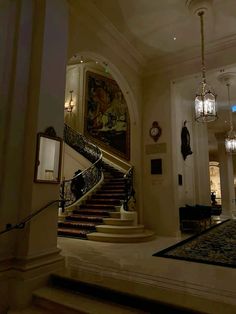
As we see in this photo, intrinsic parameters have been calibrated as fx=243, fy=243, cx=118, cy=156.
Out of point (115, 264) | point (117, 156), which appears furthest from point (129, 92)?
point (117, 156)

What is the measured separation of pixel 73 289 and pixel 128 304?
738 millimetres

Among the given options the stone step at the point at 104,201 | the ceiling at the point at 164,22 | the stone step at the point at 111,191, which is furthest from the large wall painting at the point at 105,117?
the ceiling at the point at 164,22

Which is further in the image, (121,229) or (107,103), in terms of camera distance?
(107,103)

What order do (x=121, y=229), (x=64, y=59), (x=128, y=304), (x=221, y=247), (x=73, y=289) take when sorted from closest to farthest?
(x=128, y=304) → (x=73, y=289) → (x=64, y=59) → (x=221, y=247) → (x=121, y=229)

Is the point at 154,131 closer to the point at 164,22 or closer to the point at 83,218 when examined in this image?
the point at 164,22

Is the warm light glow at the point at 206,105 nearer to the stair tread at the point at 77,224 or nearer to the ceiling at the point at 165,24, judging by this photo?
the ceiling at the point at 165,24

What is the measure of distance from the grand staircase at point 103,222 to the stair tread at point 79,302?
2775mm

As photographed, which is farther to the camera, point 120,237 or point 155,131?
point 155,131

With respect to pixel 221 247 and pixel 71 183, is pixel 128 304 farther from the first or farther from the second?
pixel 71 183

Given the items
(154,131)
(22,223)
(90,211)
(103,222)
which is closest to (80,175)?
(90,211)

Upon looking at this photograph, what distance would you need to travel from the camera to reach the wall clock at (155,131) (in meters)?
6.79

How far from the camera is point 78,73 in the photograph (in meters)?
13.0

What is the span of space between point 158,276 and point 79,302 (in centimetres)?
105

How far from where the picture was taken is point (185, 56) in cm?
654
